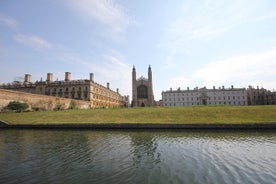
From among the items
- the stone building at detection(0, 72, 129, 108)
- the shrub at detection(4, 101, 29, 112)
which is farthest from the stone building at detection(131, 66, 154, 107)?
the shrub at detection(4, 101, 29, 112)

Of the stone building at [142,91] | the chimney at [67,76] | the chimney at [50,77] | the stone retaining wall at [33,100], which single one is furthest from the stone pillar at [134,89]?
the chimney at [50,77]

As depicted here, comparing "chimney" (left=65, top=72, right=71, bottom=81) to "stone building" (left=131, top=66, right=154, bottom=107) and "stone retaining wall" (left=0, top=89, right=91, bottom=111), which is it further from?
"stone building" (left=131, top=66, right=154, bottom=107)

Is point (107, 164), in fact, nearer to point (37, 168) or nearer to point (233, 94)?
point (37, 168)

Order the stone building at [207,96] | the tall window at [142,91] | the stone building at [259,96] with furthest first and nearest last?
1. the stone building at [259,96]
2. the stone building at [207,96]
3. the tall window at [142,91]

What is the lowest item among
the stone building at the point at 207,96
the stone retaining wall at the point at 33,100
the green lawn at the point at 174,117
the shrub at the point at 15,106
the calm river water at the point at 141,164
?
the calm river water at the point at 141,164

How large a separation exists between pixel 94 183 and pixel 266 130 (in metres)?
24.7

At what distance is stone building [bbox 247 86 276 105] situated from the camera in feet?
414

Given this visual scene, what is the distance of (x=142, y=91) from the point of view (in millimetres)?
101125

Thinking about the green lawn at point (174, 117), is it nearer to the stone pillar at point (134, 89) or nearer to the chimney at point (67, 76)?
the chimney at point (67, 76)

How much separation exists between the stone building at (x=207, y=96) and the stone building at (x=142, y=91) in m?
32.0

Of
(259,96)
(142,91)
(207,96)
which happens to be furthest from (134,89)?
(259,96)

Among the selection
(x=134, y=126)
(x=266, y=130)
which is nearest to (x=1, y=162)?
(x=134, y=126)

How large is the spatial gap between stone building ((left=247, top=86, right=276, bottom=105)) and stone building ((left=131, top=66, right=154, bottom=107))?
73.2 metres

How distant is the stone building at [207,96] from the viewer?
12181 centimetres
